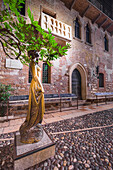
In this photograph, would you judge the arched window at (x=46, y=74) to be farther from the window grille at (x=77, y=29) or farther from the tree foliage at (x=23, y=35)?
the window grille at (x=77, y=29)

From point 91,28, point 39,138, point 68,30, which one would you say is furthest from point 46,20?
point 39,138

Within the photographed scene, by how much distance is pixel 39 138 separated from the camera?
1.65 meters

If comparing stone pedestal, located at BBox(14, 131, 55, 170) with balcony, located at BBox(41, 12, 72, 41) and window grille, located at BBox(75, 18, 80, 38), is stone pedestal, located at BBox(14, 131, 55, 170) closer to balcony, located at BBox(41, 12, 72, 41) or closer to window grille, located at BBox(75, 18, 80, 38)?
balcony, located at BBox(41, 12, 72, 41)

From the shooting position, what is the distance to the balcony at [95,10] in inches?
292

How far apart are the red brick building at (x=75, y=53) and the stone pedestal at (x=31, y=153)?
13.0 feet

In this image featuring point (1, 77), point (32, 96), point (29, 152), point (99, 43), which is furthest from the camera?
point (99, 43)

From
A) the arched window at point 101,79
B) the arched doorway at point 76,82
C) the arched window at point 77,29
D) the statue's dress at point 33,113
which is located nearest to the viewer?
the statue's dress at point 33,113

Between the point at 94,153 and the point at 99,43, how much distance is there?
10.8 m

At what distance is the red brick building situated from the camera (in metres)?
5.14

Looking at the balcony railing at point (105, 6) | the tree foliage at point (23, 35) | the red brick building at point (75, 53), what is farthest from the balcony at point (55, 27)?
the balcony railing at point (105, 6)

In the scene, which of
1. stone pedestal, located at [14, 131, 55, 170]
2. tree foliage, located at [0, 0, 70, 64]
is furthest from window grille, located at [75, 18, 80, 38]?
stone pedestal, located at [14, 131, 55, 170]

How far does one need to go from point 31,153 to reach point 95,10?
1204cm

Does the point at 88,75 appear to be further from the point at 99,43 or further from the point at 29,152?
the point at 29,152

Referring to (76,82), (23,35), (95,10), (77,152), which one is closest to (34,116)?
(77,152)
